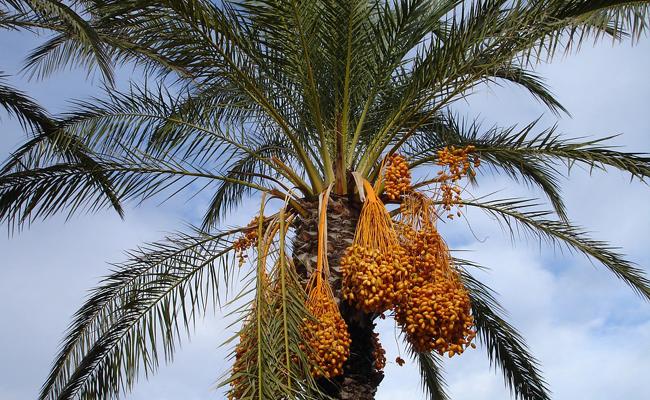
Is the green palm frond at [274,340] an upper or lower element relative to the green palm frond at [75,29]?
lower

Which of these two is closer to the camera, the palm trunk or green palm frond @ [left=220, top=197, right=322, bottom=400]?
green palm frond @ [left=220, top=197, right=322, bottom=400]

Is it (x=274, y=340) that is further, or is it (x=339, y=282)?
(x=339, y=282)

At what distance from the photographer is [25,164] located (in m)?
9.20

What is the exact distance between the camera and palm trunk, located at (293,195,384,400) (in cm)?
673

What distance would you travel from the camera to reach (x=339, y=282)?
673 cm

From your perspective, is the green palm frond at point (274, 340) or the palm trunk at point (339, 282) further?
the palm trunk at point (339, 282)

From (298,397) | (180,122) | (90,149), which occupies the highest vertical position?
(180,122)

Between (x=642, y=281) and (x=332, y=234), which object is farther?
(x=642, y=281)

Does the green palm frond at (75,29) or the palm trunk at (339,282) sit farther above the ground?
the green palm frond at (75,29)

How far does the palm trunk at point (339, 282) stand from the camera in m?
6.73

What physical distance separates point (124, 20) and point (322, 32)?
1.69 meters

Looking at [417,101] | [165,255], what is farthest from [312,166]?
[165,255]

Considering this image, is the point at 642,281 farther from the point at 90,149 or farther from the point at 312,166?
the point at 90,149

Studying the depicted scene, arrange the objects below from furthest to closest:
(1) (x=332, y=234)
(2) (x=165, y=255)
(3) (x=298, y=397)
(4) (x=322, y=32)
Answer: (2) (x=165, y=255) → (4) (x=322, y=32) → (1) (x=332, y=234) → (3) (x=298, y=397)
